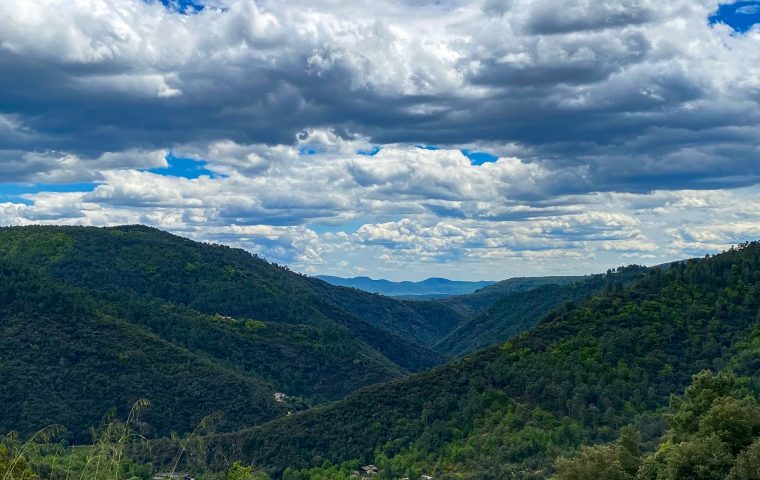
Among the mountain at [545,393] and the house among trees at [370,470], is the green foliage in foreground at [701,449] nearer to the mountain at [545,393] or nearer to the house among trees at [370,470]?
the mountain at [545,393]

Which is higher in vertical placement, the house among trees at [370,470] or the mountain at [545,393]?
the mountain at [545,393]

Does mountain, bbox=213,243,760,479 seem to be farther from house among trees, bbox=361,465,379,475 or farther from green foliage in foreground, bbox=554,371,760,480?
green foliage in foreground, bbox=554,371,760,480

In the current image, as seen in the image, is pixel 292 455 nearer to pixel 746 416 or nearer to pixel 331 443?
pixel 331 443

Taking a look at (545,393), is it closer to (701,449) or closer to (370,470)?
(370,470)

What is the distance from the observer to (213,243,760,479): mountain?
414 ft

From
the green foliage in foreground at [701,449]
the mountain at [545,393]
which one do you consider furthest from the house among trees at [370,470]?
the green foliage in foreground at [701,449]

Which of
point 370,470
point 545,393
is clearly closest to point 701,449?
point 545,393

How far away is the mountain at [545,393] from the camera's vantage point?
126 meters

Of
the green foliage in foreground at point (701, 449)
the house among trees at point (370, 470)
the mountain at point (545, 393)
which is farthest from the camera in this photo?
the house among trees at point (370, 470)

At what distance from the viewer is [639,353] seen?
476 feet

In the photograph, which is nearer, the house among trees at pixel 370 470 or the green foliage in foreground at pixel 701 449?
the green foliage in foreground at pixel 701 449

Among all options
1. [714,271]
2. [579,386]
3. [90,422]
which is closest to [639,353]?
[579,386]

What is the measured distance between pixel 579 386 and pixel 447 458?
24.8 meters

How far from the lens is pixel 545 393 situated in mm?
136125
